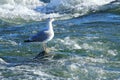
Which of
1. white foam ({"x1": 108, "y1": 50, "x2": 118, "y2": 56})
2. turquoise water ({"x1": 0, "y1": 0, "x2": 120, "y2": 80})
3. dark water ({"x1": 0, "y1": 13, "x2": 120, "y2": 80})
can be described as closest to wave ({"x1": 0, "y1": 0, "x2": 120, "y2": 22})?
turquoise water ({"x1": 0, "y1": 0, "x2": 120, "y2": 80})

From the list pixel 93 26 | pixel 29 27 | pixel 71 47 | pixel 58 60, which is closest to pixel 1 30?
pixel 29 27

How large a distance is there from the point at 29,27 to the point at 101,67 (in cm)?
794

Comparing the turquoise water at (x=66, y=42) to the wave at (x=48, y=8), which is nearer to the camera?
the turquoise water at (x=66, y=42)

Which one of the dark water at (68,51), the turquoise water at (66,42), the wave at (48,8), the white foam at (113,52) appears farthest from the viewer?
the wave at (48,8)

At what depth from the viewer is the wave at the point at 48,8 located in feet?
84.1

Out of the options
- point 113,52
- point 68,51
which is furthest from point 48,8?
point 113,52

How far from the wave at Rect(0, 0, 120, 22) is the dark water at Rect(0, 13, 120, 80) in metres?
1.93

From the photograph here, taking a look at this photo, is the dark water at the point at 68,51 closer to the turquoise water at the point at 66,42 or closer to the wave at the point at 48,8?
the turquoise water at the point at 66,42

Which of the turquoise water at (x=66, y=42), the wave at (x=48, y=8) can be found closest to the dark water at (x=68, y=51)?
the turquoise water at (x=66, y=42)

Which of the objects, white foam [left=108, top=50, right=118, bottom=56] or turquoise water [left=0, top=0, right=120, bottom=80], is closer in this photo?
turquoise water [left=0, top=0, right=120, bottom=80]

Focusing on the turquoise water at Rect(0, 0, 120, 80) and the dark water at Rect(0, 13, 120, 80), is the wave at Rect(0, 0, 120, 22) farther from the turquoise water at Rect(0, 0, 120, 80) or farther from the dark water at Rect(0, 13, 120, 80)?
the dark water at Rect(0, 13, 120, 80)

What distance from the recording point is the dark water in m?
14.0

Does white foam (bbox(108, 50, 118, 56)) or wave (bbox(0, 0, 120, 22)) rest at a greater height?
white foam (bbox(108, 50, 118, 56))

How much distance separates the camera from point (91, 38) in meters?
18.8
